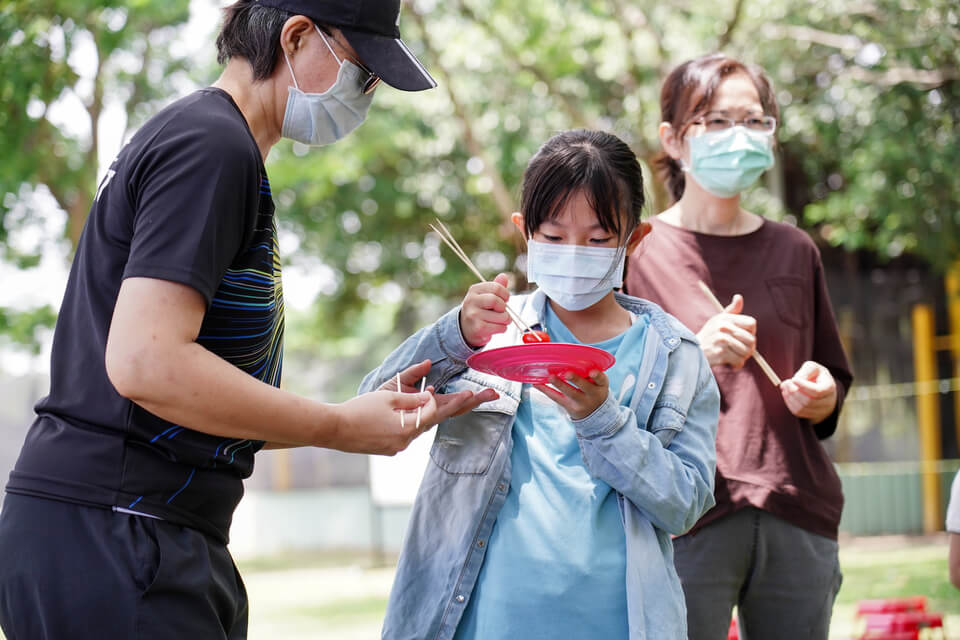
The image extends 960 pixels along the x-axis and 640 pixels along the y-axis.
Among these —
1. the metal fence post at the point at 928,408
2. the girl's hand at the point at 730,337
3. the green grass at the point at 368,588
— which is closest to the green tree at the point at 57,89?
the green grass at the point at 368,588

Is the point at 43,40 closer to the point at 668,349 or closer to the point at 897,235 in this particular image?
the point at 668,349

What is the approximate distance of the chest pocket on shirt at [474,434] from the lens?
8.14 feet

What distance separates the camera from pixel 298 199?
1698 centimetres

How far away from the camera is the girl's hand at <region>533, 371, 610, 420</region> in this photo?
224 cm

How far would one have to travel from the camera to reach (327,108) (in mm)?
2197

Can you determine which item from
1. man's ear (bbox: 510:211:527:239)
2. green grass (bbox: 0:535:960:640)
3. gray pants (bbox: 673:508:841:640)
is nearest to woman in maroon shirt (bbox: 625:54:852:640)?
gray pants (bbox: 673:508:841:640)

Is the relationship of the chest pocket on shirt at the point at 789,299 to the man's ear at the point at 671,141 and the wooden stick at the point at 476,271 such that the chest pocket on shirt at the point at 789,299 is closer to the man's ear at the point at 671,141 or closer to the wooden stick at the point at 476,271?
the man's ear at the point at 671,141

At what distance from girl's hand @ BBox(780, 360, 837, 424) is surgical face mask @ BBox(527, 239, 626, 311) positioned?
72 cm

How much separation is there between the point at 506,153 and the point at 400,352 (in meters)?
11.4

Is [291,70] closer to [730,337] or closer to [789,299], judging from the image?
[730,337]

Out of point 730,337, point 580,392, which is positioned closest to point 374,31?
point 580,392

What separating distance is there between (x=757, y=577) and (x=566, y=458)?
2.88 ft

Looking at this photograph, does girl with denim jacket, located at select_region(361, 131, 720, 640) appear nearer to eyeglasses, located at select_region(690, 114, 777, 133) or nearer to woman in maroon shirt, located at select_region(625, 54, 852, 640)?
woman in maroon shirt, located at select_region(625, 54, 852, 640)

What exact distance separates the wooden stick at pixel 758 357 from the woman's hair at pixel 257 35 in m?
1.49
